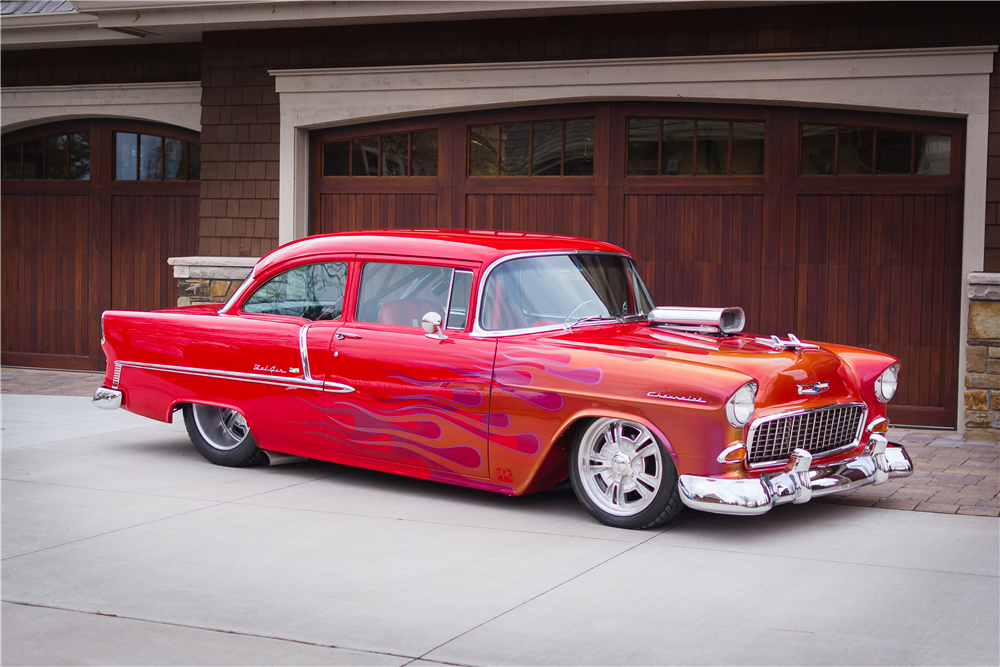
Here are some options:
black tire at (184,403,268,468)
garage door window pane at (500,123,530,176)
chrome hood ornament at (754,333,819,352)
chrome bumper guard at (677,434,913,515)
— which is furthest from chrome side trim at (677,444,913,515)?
garage door window pane at (500,123,530,176)

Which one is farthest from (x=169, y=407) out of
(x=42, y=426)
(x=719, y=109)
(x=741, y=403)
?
(x=719, y=109)

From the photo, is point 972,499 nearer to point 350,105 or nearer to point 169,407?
point 169,407

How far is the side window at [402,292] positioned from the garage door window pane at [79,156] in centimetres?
749

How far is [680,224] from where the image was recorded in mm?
9289

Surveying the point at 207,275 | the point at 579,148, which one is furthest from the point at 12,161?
the point at 579,148

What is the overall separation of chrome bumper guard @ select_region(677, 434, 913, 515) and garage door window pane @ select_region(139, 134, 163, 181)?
8.93 m

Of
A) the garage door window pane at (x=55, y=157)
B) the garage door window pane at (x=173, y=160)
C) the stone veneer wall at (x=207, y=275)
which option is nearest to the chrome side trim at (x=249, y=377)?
the stone veneer wall at (x=207, y=275)

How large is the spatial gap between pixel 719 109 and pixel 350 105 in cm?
370

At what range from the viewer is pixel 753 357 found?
5188mm

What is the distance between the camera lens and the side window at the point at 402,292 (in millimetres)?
5930

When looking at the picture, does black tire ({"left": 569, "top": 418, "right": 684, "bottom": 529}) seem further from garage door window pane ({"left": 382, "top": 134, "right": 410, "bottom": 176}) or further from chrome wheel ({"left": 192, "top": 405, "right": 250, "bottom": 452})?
garage door window pane ({"left": 382, "top": 134, "right": 410, "bottom": 176})

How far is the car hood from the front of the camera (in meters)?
5.09

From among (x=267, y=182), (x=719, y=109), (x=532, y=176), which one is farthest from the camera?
(x=267, y=182)

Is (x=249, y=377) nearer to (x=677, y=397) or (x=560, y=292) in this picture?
(x=560, y=292)
